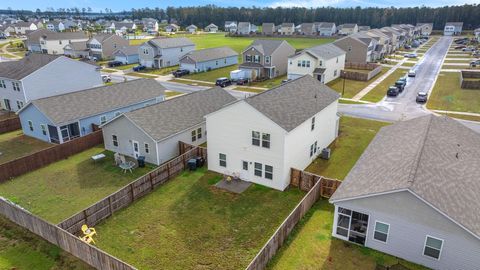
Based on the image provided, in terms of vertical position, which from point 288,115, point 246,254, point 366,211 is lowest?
point 246,254

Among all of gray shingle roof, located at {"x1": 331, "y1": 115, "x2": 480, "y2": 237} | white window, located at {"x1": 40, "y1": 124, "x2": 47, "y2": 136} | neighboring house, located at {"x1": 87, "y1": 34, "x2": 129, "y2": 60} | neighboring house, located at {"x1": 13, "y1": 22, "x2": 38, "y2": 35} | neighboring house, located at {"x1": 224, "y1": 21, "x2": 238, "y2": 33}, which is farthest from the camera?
neighboring house, located at {"x1": 224, "y1": 21, "x2": 238, "y2": 33}

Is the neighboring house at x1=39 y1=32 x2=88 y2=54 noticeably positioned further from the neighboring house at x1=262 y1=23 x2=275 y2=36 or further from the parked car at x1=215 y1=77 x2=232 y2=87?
the neighboring house at x1=262 y1=23 x2=275 y2=36

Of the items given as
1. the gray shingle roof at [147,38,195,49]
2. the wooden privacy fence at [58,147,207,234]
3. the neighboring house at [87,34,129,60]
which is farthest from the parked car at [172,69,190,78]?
the wooden privacy fence at [58,147,207,234]

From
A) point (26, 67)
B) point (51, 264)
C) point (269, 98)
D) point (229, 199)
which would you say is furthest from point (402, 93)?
point (26, 67)

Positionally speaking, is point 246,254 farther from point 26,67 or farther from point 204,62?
point 204,62

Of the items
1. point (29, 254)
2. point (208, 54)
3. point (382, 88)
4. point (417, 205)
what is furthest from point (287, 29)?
point (29, 254)

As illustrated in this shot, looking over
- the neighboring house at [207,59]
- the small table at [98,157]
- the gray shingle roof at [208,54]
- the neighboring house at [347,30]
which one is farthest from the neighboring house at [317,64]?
the neighboring house at [347,30]

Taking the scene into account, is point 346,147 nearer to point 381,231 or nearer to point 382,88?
point 381,231
